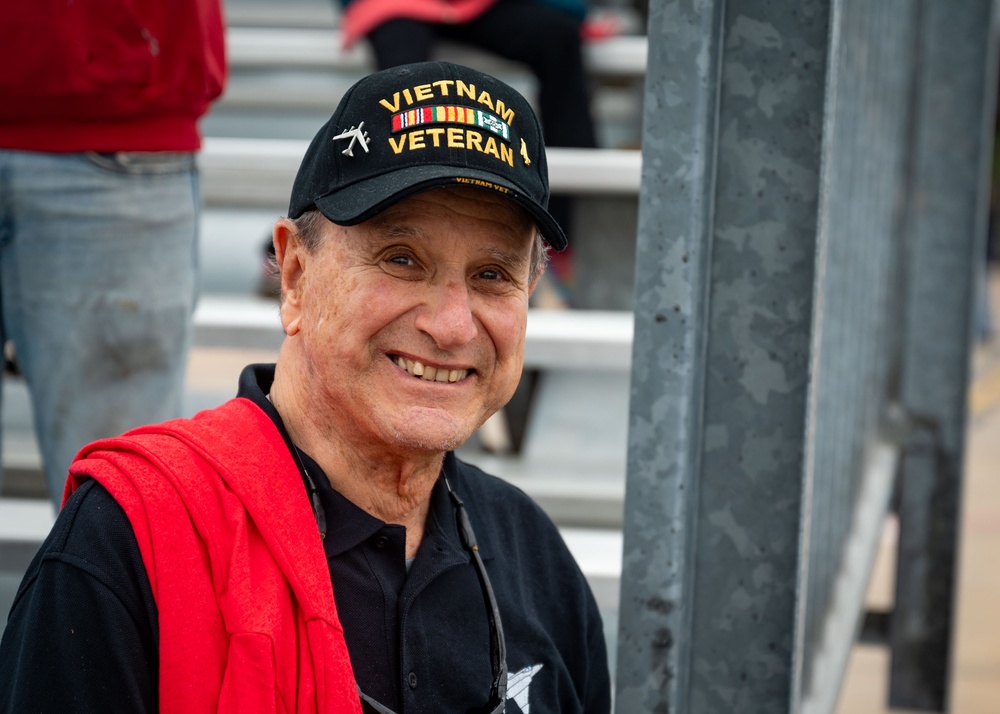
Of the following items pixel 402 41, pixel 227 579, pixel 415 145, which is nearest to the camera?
pixel 227 579

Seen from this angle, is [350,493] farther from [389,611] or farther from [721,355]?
[721,355]

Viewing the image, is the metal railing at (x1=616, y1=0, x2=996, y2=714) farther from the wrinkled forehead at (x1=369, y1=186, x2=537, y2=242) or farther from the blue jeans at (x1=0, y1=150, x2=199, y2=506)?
the blue jeans at (x1=0, y1=150, x2=199, y2=506)

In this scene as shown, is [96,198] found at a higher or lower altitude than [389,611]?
higher

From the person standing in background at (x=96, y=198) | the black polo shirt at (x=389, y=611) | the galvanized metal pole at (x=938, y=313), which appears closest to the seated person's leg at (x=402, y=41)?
the person standing in background at (x=96, y=198)

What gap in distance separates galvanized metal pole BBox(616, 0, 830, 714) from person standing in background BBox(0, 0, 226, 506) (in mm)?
Answer: 1099

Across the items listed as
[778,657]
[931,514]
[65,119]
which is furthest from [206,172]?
[931,514]

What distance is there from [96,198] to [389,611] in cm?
110

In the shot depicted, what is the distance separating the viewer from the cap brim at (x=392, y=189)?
1.41m

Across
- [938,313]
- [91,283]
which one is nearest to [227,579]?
[91,283]

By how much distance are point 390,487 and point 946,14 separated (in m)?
3.59

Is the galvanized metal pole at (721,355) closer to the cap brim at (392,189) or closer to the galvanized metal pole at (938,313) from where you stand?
the cap brim at (392,189)

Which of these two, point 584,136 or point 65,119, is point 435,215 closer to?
point 65,119

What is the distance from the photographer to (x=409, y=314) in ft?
4.96

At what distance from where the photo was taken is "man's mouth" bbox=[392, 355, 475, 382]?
152 cm
